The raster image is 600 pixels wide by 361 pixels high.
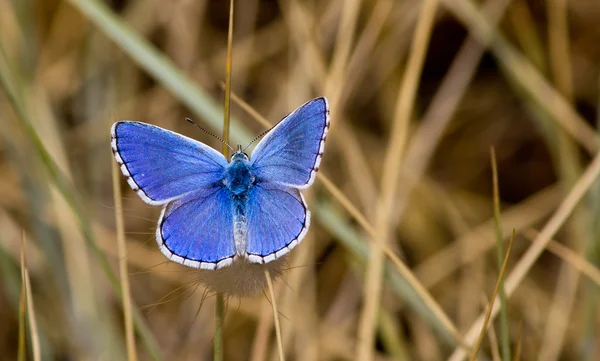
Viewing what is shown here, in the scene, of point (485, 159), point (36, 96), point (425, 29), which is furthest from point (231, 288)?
point (485, 159)

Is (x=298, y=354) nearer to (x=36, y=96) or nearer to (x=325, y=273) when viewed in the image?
(x=325, y=273)

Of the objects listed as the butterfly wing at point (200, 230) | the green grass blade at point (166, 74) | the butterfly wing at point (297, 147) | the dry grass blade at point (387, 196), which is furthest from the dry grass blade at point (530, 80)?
the butterfly wing at point (200, 230)

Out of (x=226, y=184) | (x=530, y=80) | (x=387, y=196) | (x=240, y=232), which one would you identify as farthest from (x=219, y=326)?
(x=530, y=80)

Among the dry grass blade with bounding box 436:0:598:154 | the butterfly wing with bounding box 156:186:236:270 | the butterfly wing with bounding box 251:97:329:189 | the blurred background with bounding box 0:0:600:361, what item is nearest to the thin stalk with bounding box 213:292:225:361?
the butterfly wing with bounding box 156:186:236:270

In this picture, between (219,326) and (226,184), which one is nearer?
(219,326)

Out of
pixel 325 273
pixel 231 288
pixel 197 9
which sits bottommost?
pixel 231 288

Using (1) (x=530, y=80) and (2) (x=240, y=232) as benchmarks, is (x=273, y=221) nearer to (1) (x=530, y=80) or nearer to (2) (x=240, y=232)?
(2) (x=240, y=232)

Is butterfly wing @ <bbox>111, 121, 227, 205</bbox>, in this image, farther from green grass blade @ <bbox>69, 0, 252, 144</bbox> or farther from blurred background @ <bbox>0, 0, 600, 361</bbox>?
blurred background @ <bbox>0, 0, 600, 361</bbox>
